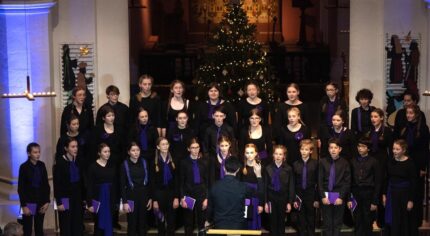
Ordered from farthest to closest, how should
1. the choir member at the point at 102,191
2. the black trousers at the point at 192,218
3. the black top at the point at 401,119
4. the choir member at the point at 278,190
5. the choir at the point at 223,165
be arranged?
the black top at the point at 401,119 < the black trousers at the point at 192,218 < the choir member at the point at 102,191 < the choir at the point at 223,165 < the choir member at the point at 278,190

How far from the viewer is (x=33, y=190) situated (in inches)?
496

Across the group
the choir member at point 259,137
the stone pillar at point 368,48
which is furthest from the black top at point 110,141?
the stone pillar at point 368,48

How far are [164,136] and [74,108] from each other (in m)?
1.31

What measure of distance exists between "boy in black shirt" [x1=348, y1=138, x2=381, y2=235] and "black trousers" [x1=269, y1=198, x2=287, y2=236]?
0.90 metres

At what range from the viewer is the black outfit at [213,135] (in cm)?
1295

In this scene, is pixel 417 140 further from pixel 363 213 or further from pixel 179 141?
pixel 179 141

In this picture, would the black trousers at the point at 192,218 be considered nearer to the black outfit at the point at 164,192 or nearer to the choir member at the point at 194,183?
the choir member at the point at 194,183

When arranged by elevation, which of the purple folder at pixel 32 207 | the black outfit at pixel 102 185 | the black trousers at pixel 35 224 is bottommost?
the black trousers at pixel 35 224

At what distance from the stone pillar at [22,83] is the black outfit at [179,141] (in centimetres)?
221

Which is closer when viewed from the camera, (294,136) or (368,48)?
(294,136)

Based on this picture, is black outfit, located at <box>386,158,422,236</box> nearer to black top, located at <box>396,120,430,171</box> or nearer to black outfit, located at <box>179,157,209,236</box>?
black top, located at <box>396,120,430,171</box>

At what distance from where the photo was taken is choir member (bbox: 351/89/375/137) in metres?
13.3

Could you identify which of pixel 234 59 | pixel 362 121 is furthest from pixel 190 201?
pixel 234 59

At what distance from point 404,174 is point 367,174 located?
48 centimetres
